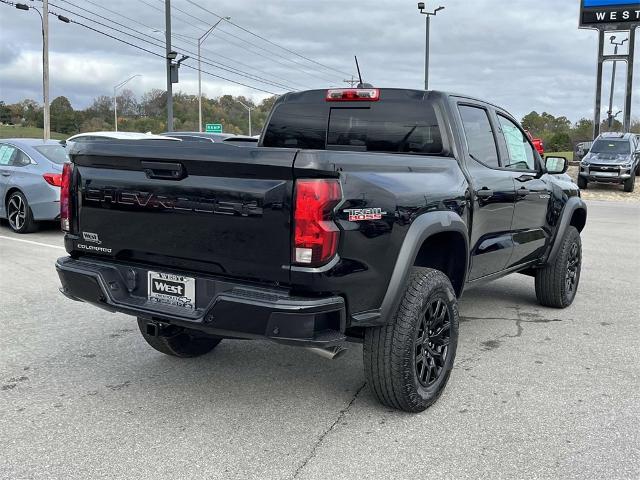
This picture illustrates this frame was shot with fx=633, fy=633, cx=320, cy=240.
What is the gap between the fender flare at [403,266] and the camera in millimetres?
3273

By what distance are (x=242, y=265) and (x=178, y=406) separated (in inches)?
44.3

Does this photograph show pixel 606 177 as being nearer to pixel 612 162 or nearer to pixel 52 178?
pixel 612 162

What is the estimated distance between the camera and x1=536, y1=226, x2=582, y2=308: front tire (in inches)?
231

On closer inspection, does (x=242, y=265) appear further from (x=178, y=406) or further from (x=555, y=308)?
(x=555, y=308)

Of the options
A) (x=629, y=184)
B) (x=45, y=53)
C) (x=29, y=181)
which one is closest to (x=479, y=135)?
(x=29, y=181)

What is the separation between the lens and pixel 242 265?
3139 mm

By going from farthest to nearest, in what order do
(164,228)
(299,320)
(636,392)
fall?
(636,392), (164,228), (299,320)

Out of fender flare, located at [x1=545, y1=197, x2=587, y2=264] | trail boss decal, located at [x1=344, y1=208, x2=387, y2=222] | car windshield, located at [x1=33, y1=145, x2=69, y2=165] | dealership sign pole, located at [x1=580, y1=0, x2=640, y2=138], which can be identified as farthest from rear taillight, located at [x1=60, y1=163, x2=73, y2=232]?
dealership sign pole, located at [x1=580, y1=0, x2=640, y2=138]

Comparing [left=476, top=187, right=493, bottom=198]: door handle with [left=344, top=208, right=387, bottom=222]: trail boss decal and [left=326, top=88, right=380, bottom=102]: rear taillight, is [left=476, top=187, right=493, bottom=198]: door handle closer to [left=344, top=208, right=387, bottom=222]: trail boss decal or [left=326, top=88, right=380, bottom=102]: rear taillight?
[left=326, top=88, right=380, bottom=102]: rear taillight

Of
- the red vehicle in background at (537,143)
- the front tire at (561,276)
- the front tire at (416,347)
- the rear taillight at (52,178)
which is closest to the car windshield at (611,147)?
the red vehicle in background at (537,143)

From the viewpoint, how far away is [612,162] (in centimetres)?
2170

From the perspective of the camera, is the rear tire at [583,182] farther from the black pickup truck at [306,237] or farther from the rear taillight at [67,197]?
the rear taillight at [67,197]

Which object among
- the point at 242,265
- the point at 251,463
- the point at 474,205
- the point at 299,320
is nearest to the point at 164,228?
the point at 242,265

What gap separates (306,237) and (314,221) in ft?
0.28
